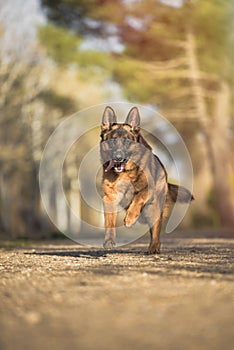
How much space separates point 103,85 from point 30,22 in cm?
445

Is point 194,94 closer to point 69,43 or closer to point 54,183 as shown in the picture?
point 69,43

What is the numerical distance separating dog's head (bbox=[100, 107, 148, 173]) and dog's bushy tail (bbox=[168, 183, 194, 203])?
117 cm

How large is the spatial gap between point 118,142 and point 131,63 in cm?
2367

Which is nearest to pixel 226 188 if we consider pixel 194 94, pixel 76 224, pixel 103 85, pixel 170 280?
pixel 194 94

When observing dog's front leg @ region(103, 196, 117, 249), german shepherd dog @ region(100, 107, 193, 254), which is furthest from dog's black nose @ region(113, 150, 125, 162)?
dog's front leg @ region(103, 196, 117, 249)

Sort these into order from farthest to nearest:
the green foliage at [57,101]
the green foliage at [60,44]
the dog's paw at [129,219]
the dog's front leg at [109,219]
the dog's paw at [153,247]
→ the green foliage at [57,101], the green foliage at [60,44], the dog's paw at [153,247], the dog's front leg at [109,219], the dog's paw at [129,219]

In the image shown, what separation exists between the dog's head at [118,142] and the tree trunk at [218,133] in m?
22.7

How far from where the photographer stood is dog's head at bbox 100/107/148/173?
32.6ft

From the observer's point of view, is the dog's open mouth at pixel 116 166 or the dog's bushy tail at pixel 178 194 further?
the dog's bushy tail at pixel 178 194

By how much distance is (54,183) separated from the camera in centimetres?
4425

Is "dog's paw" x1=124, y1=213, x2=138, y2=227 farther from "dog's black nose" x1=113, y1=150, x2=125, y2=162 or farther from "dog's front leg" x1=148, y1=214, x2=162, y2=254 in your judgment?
"dog's black nose" x1=113, y1=150, x2=125, y2=162

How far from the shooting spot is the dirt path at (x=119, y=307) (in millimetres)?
4066

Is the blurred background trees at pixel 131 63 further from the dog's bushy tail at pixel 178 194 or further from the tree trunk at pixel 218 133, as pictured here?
the dog's bushy tail at pixel 178 194

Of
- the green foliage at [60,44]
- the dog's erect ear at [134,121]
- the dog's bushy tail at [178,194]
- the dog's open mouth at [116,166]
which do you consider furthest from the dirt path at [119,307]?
the green foliage at [60,44]
